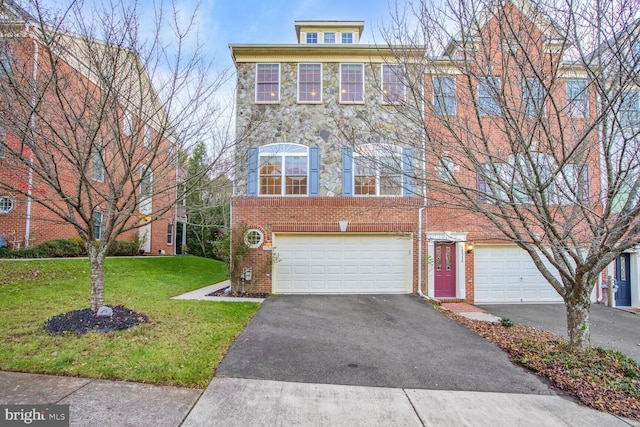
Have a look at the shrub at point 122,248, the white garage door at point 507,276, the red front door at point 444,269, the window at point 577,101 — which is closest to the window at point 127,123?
the window at point 577,101

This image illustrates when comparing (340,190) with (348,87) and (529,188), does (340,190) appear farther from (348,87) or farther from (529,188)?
(529,188)

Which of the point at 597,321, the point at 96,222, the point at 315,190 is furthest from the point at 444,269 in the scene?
the point at 96,222

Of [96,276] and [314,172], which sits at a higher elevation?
[314,172]

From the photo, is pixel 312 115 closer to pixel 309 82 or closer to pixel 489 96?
pixel 309 82

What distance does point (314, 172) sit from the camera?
11195mm

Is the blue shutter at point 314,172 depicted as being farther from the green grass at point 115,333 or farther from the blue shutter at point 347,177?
the green grass at point 115,333

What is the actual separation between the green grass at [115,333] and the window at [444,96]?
17.1 feet

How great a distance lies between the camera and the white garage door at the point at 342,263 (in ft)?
35.9

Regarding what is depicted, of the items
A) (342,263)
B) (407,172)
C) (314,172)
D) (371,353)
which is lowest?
(371,353)

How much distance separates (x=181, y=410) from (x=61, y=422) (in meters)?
1.03

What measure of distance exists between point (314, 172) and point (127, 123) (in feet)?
20.4

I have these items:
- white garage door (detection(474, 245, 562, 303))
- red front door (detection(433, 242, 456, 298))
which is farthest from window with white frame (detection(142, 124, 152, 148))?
white garage door (detection(474, 245, 562, 303))

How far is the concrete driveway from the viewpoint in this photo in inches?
286

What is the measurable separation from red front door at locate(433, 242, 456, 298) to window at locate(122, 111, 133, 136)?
9275 millimetres
